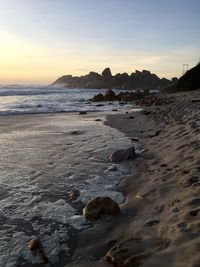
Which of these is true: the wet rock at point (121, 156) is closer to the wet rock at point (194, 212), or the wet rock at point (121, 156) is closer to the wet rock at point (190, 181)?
the wet rock at point (190, 181)

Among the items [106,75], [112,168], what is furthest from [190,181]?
[106,75]

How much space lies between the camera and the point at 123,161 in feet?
21.8

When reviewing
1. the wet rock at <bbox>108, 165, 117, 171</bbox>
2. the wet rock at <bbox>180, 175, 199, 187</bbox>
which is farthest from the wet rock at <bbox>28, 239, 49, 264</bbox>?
the wet rock at <bbox>108, 165, 117, 171</bbox>

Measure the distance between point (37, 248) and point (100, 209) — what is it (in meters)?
0.93

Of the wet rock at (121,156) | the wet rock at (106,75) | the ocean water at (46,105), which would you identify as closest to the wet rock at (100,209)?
the wet rock at (121,156)

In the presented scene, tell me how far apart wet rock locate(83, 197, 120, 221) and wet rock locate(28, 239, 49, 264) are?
2.46ft

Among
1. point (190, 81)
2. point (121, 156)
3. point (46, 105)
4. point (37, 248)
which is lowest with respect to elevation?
point (46, 105)

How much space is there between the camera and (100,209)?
417cm

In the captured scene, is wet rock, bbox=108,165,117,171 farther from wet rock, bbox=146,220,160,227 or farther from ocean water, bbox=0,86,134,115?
ocean water, bbox=0,86,134,115

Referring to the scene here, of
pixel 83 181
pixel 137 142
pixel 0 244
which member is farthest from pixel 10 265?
pixel 137 142

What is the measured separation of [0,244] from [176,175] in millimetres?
2511

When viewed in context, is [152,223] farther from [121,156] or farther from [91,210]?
[121,156]

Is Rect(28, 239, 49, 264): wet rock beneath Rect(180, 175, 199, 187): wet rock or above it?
beneath

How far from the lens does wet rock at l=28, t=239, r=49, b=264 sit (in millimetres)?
3350
